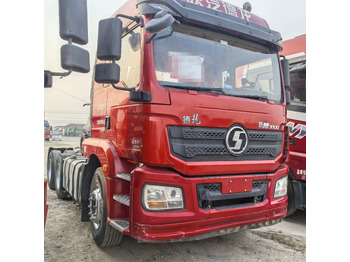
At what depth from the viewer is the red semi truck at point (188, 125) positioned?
2.48m

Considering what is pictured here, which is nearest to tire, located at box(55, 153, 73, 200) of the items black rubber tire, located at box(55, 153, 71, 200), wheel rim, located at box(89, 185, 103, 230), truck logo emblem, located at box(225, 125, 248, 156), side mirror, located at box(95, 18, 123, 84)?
black rubber tire, located at box(55, 153, 71, 200)

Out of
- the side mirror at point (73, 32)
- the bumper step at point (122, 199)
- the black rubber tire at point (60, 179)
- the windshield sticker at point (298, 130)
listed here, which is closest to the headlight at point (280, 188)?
the windshield sticker at point (298, 130)

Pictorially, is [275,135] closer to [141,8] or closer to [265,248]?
[265,248]

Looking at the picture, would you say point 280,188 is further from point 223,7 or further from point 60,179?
point 60,179

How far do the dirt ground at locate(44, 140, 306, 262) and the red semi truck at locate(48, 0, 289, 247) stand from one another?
0.73 ft

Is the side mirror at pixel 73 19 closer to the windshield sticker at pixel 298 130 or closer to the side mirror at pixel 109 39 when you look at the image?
the side mirror at pixel 109 39

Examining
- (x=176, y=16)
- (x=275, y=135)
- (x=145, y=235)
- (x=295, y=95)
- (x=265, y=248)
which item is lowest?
(x=265, y=248)

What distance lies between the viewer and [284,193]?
332cm

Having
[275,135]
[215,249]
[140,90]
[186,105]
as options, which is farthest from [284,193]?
[140,90]

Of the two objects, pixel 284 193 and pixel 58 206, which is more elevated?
pixel 284 193

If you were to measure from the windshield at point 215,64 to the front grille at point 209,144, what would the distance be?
42 cm

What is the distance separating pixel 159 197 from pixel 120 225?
1.86 ft

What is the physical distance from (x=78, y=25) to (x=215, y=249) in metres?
2.89

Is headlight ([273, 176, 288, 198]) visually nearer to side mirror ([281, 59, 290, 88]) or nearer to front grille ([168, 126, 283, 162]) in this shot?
front grille ([168, 126, 283, 162])
